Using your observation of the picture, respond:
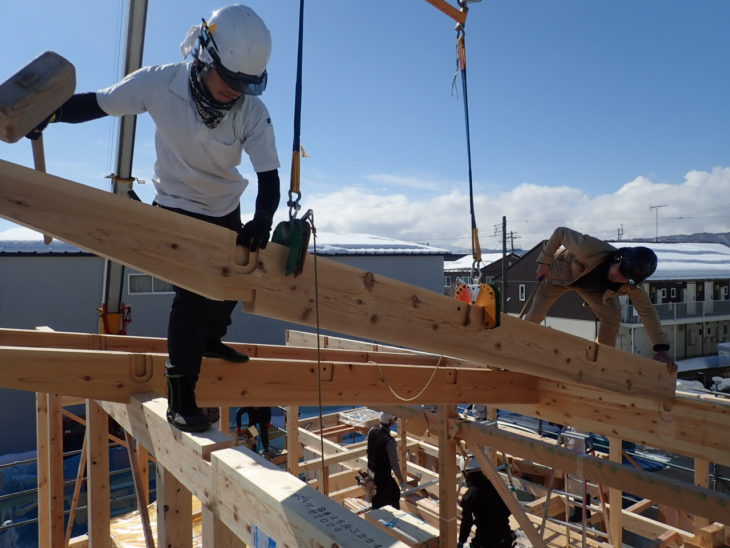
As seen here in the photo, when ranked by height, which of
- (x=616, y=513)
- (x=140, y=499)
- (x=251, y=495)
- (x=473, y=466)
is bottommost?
(x=616, y=513)

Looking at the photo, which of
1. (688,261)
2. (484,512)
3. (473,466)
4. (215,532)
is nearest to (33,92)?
(215,532)

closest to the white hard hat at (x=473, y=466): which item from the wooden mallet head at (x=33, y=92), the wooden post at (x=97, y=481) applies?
the wooden post at (x=97, y=481)

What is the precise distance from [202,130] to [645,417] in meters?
3.91

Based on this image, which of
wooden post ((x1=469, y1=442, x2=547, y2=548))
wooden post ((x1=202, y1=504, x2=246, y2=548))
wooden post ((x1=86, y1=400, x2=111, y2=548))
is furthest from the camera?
wooden post ((x1=469, y1=442, x2=547, y2=548))

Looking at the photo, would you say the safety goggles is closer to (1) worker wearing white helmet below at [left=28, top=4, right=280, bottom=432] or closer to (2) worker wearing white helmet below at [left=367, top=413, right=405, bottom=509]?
(1) worker wearing white helmet below at [left=28, top=4, right=280, bottom=432]

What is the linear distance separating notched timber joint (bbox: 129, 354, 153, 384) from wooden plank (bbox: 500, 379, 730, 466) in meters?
3.13

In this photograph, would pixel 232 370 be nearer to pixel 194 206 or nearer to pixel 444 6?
pixel 194 206

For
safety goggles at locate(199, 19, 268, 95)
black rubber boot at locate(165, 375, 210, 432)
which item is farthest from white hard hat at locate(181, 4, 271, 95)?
black rubber boot at locate(165, 375, 210, 432)

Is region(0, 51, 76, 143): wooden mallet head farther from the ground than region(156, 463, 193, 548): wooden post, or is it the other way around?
region(0, 51, 76, 143): wooden mallet head

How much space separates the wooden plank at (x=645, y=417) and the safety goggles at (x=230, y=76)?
3608 mm

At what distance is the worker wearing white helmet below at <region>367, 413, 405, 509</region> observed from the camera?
23.2 ft

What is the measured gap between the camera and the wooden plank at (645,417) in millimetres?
3604

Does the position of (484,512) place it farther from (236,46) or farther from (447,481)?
(236,46)

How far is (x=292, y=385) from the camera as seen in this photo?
3.31 m
